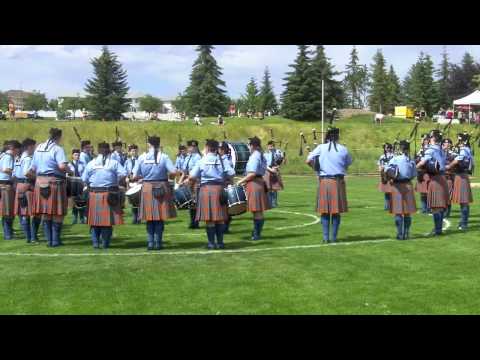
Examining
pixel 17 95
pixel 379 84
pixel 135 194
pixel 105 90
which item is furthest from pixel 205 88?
pixel 17 95

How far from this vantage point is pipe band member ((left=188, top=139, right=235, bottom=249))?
1041 centimetres

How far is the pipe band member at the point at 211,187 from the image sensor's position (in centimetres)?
1041

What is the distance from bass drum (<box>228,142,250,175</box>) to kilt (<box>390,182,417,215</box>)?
6121 mm

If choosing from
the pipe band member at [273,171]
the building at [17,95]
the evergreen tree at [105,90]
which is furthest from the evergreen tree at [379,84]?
the building at [17,95]

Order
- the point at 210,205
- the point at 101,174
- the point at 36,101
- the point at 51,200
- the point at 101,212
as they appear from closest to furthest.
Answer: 1. the point at 210,205
2. the point at 101,212
3. the point at 101,174
4. the point at 51,200
5. the point at 36,101

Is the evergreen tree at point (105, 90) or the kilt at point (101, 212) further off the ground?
the evergreen tree at point (105, 90)

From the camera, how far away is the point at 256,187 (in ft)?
39.2

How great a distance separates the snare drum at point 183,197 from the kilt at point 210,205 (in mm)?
2980

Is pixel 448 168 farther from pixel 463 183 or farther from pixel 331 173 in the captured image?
pixel 331 173

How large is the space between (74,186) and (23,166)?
1024 mm

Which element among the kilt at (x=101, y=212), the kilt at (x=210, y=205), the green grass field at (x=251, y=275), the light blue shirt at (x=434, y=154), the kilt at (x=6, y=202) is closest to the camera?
the green grass field at (x=251, y=275)

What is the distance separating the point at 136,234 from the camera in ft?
42.4

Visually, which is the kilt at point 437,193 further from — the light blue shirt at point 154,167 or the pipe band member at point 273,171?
the pipe band member at point 273,171

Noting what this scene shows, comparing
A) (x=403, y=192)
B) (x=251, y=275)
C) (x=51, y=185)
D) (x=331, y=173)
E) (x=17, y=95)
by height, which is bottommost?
(x=251, y=275)
